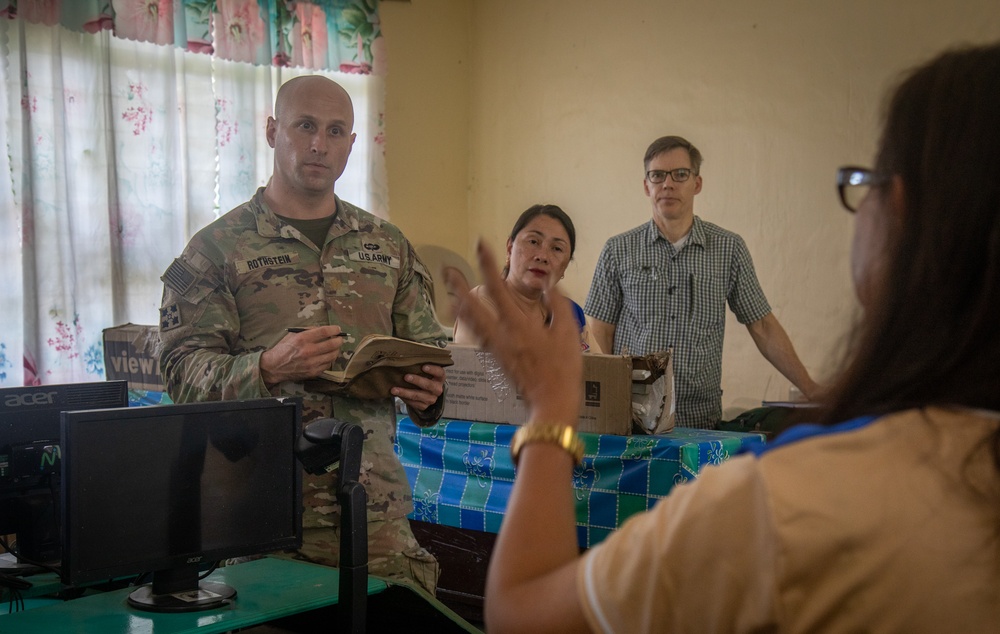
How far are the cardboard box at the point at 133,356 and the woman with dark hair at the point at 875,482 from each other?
294 cm

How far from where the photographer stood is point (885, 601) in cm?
63

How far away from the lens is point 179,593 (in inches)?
64.1

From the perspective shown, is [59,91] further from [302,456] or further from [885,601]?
[885,601]

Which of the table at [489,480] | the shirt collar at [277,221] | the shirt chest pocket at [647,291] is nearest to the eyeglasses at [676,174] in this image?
the shirt chest pocket at [647,291]

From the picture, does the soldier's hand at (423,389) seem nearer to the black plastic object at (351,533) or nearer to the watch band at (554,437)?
the black plastic object at (351,533)

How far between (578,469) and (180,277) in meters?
1.33

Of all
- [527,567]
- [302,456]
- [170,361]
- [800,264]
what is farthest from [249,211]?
[800,264]

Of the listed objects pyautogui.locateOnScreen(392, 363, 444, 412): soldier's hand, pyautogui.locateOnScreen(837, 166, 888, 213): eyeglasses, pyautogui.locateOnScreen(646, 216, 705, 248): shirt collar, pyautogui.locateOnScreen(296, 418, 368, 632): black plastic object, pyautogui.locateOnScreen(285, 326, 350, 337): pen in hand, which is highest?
pyautogui.locateOnScreen(646, 216, 705, 248): shirt collar

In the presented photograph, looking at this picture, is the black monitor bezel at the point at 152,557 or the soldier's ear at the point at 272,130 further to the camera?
the soldier's ear at the point at 272,130

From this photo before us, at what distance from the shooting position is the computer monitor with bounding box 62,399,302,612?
1.52 metres

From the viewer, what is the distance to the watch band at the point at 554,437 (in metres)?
0.80

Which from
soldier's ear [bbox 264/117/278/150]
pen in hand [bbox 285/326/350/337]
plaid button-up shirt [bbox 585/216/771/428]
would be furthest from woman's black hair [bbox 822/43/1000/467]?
plaid button-up shirt [bbox 585/216/771/428]

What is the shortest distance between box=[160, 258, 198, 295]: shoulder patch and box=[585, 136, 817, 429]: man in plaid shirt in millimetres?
2040

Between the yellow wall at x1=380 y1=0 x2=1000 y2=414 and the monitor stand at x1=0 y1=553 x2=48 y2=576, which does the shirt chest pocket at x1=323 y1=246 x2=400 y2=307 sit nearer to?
the monitor stand at x1=0 y1=553 x2=48 y2=576
